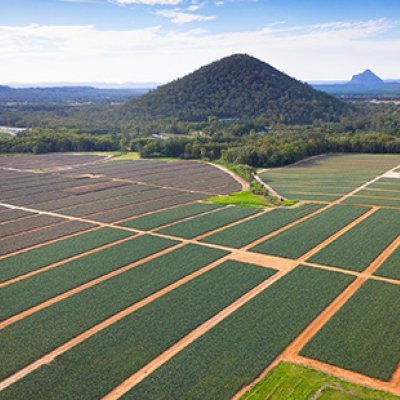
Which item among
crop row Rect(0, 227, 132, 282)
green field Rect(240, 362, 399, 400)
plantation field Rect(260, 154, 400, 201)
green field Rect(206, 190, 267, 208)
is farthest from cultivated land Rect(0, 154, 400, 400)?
plantation field Rect(260, 154, 400, 201)

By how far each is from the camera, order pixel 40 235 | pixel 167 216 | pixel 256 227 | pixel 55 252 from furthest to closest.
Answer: pixel 167 216 < pixel 256 227 < pixel 40 235 < pixel 55 252

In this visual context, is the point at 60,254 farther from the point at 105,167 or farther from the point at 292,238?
the point at 105,167

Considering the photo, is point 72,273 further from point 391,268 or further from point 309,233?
point 391,268

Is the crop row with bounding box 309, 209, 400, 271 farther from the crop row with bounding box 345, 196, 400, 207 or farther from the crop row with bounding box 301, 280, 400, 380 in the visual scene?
the crop row with bounding box 301, 280, 400, 380

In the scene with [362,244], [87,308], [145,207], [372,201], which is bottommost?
[87,308]

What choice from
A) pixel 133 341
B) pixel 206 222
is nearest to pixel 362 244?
pixel 206 222

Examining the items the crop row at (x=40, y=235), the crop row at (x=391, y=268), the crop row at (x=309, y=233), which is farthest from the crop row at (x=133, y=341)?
the crop row at (x=40, y=235)

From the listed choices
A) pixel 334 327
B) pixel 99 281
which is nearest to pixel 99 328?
pixel 99 281
